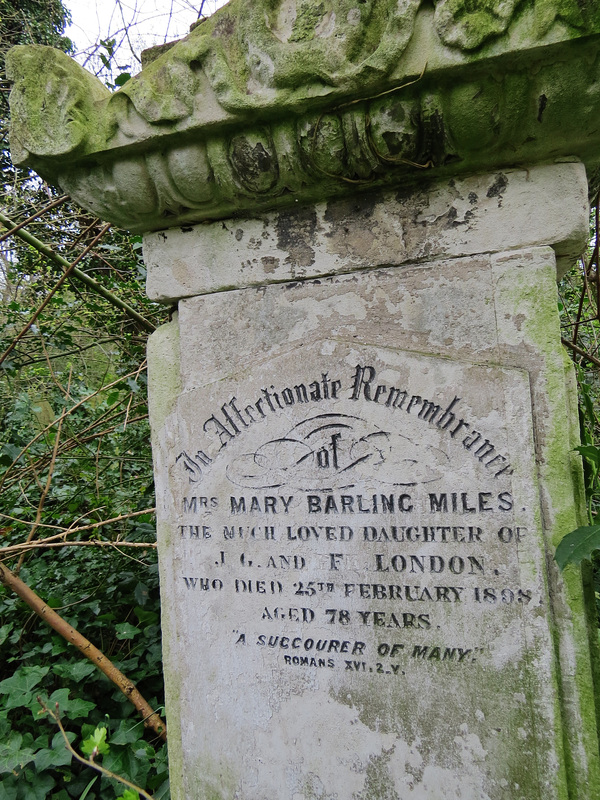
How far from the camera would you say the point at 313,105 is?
1134 mm

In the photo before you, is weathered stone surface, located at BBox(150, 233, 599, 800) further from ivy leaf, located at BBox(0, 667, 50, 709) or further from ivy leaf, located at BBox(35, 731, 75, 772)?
ivy leaf, located at BBox(0, 667, 50, 709)

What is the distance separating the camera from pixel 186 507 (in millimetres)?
1425

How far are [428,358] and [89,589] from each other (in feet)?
6.94

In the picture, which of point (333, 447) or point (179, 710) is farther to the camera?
point (179, 710)

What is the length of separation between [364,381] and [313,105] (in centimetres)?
62

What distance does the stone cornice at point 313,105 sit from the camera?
1019mm

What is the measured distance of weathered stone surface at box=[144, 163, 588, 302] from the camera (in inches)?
46.7

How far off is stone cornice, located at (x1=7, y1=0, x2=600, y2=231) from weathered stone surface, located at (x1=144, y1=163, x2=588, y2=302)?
5 cm

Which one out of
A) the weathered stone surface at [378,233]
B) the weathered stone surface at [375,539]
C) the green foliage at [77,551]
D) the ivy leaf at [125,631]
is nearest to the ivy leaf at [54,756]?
the green foliage at [77,551]

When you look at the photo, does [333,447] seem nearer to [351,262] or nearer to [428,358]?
[428,358]

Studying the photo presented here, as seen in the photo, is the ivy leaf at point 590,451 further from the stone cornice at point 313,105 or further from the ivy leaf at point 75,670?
the ivy leaf at point 75,670

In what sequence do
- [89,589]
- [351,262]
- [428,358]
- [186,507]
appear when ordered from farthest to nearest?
[89,589], [186,507], [351,262], [428,358]

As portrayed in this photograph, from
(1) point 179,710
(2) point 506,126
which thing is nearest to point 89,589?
(1) point 179,710

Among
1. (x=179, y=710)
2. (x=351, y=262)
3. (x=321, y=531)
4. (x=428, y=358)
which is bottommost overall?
(x=179, y=710)
